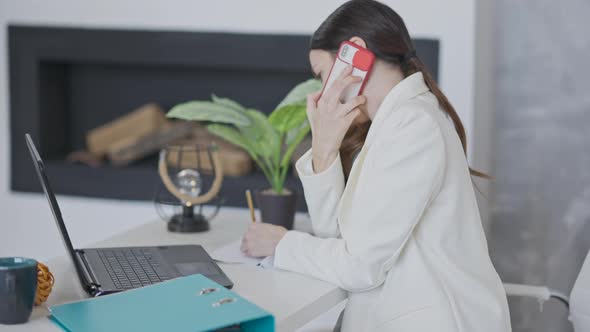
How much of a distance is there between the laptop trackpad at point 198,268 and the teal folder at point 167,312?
194mm

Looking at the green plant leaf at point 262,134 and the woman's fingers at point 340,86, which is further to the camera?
the green plant leaf at point 262,134

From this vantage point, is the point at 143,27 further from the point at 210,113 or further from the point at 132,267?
the point at 132,267

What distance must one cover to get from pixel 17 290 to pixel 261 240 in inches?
22.9

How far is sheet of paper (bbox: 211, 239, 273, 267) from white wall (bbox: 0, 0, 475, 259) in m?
1.16

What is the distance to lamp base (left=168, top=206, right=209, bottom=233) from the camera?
1996 mm

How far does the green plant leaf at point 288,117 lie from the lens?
1.99 m

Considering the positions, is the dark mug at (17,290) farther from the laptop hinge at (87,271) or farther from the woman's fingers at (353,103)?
the woman's fingers at (353,103)

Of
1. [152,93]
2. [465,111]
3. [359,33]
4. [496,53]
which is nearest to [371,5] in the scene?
[359,33]

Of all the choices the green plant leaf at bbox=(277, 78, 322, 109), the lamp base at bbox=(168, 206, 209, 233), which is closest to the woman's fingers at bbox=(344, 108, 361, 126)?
the green plant leaf at bbox=(277, 78, 322, 109)

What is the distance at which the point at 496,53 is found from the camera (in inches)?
114

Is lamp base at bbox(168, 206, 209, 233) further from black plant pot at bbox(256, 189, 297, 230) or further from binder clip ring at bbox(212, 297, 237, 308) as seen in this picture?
binder clip ring at bbox(212, 297, 237, 308)

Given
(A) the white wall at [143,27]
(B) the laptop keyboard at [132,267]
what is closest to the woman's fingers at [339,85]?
(B) the laptop keyboard at [132,267]

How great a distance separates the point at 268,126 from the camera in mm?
2049

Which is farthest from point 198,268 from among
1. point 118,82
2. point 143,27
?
point 118,82
